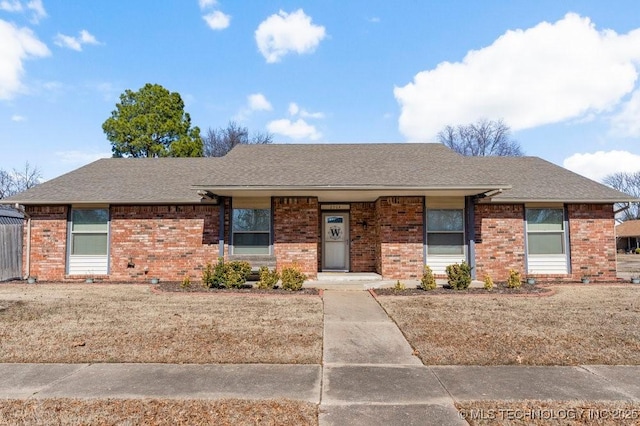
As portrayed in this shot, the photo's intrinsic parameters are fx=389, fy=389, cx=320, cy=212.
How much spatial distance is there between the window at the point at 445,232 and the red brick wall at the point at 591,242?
3514mm

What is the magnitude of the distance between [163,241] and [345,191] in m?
5.98

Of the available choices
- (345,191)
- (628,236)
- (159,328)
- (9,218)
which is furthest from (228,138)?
(628,236)

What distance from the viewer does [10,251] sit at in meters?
12.9

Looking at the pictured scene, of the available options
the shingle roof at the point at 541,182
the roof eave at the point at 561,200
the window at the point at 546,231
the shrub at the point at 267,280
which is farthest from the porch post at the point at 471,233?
the shrub at the point at 267,280

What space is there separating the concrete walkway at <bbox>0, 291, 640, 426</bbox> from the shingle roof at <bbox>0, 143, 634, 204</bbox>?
6.66 m

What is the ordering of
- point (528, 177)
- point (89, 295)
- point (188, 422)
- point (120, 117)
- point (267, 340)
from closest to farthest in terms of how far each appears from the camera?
point (188, 422) → point (267, 340) → point (89, 295) → point (528, 177) → point (120, 117)

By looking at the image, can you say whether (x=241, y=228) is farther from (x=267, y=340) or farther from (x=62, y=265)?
(x=267, y=340)

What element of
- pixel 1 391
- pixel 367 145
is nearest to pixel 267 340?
pixel 1 391

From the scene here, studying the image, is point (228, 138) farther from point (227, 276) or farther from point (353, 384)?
point (353, 384)

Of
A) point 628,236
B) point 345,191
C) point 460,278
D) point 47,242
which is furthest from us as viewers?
point 628,236

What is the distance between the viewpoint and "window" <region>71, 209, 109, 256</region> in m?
12.5

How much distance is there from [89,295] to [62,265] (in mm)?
3787

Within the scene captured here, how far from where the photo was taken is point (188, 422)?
3229 millimetres

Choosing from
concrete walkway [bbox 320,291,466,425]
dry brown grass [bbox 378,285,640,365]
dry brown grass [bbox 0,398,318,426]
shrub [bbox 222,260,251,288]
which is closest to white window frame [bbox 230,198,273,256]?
shrub [bbox 222,260,251,288]
